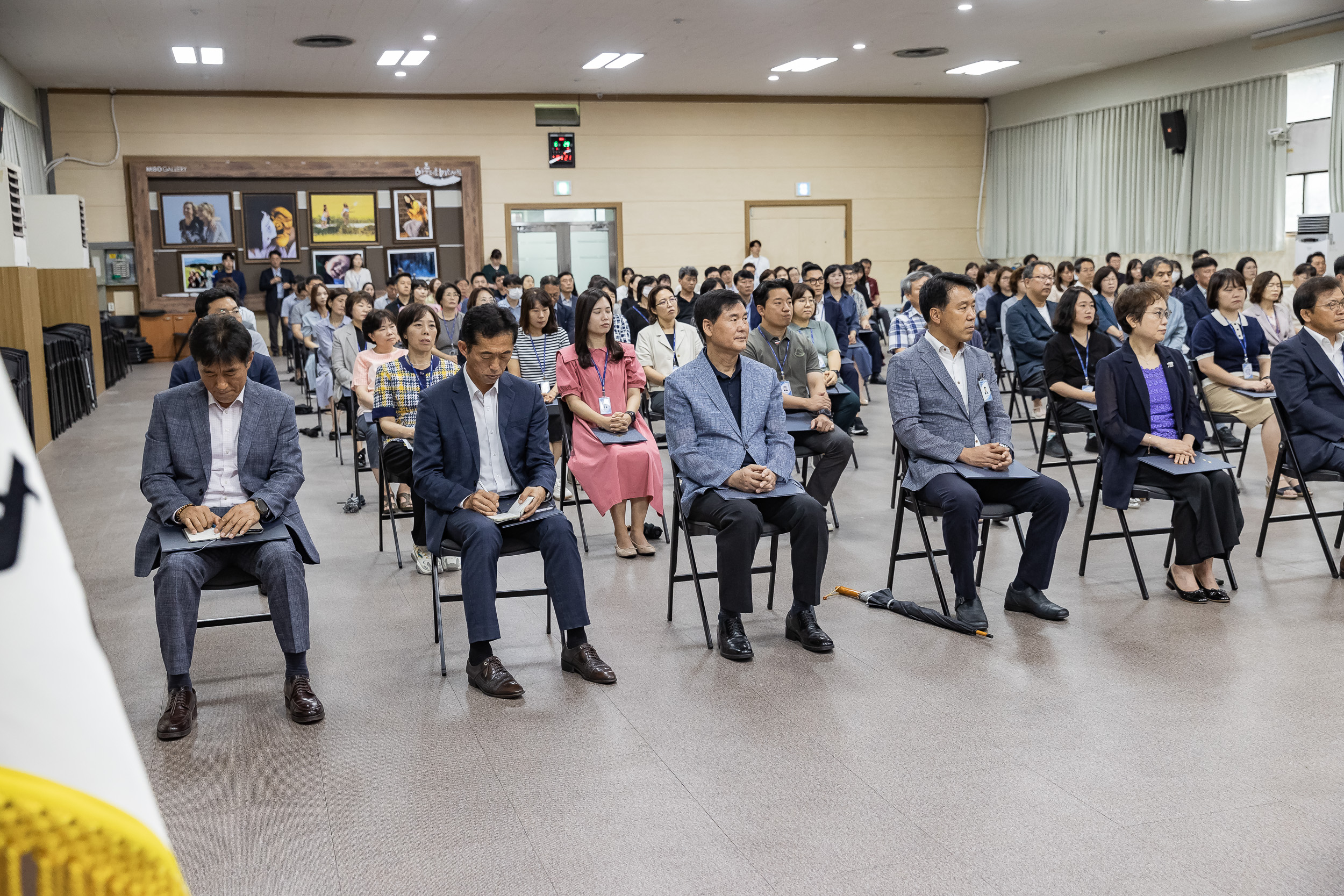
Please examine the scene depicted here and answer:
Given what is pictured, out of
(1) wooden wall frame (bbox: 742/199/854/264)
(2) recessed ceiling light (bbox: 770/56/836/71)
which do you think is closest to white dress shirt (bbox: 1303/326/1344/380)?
(2) recessed ceiling light (bbox: 770/56/836/71)

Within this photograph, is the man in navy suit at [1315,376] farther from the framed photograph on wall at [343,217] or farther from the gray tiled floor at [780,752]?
the framed photograph on wall at [343,217]

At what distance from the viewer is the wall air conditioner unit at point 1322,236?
12.4 m

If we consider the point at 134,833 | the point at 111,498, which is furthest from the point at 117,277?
the point at 134,833

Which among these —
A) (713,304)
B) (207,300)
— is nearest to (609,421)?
(713,304)

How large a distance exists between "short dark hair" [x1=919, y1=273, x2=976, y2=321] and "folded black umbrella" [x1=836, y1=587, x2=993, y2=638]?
1.08 m

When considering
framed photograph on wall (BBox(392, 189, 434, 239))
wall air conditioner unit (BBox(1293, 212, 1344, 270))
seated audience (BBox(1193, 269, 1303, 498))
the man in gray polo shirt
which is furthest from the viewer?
framed photograph on wall (BBox(392, 189, 434, 239))

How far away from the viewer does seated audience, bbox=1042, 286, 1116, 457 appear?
19.9 feet

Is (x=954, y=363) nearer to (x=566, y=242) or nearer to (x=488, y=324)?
(x=488, y=324)

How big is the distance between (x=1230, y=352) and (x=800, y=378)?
105 inches

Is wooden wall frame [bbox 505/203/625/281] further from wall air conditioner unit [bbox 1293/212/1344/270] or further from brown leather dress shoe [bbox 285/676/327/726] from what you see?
brown leather dress shoe [bbox 285/676/327/726]

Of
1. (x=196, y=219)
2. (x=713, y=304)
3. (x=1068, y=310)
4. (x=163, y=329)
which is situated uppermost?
(x=196, y=219)

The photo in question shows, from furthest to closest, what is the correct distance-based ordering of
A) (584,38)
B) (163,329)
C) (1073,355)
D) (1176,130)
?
(163,329)
(1176,130)
(584,38)
(1073,355)

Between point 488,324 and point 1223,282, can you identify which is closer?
point 488,324

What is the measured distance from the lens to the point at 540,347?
657cm
